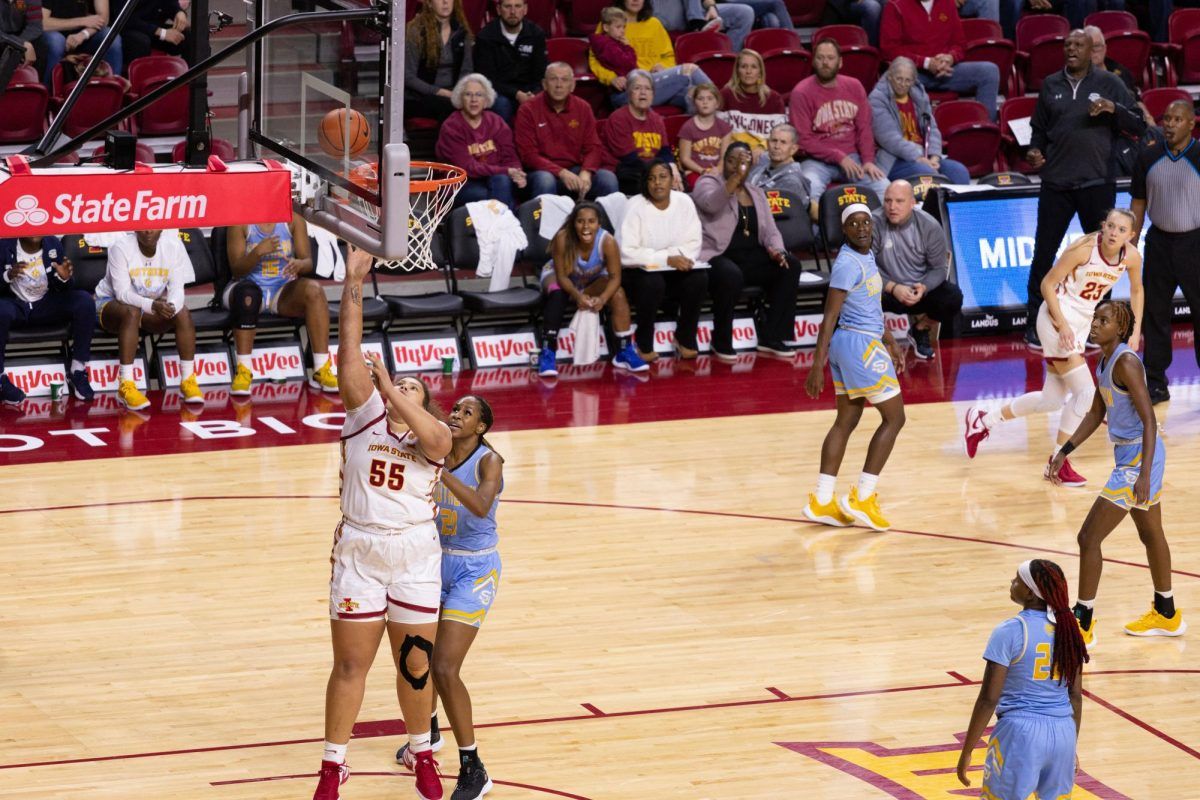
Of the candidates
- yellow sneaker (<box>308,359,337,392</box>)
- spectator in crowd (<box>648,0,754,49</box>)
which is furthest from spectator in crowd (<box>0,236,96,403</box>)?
spectator in crowd (<box>648,0,754,49</box>)

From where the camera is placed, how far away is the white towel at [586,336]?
601 inches

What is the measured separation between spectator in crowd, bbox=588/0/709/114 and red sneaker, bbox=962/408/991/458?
5.55 metres

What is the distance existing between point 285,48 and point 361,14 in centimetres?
87

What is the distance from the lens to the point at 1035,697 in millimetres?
6379

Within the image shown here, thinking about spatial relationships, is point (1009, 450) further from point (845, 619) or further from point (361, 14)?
point (361, 14)

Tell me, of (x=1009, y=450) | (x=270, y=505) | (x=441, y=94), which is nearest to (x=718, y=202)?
(x=441, y=94)

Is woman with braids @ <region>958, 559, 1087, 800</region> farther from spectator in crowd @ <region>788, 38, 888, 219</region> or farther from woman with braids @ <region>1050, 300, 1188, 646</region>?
spectator in crowd @ <region>788, 38, 888, 219</region>

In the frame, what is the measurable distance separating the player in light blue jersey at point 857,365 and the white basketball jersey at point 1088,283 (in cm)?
184

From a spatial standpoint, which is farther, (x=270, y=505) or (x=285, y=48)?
(x=270, y=505)

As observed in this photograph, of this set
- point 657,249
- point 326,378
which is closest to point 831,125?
point 657,249

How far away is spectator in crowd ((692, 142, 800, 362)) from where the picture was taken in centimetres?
1582

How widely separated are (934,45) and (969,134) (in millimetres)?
1234

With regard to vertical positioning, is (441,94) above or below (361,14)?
below

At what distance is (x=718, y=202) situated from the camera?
51.9 ft
